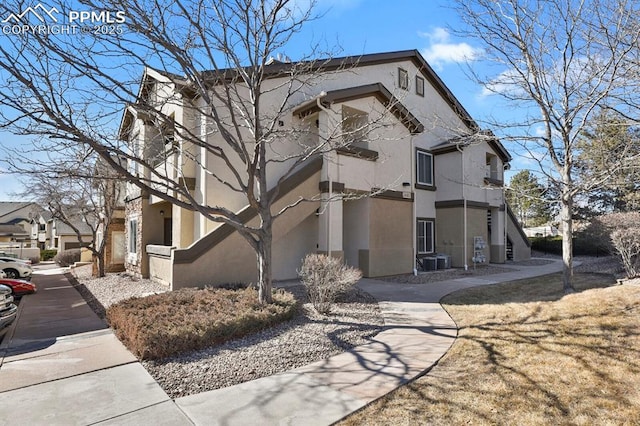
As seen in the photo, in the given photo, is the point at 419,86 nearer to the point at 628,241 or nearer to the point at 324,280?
the point at 628,241

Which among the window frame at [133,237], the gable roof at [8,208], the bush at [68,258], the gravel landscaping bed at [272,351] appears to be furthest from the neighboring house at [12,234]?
the gravel landscaping bed at [272,351]

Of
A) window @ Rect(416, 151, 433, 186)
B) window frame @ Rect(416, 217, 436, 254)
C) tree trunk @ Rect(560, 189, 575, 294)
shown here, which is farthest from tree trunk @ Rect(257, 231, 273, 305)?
window @ Rect(416, 151, 433, 186)

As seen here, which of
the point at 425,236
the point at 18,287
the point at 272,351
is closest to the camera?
the point at 272,351

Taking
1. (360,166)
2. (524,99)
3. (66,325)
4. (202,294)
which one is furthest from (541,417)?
(360,166)

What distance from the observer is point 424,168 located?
19.0 metres

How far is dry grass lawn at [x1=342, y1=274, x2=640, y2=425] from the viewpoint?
4.05 meters

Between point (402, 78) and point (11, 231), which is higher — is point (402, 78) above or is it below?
above

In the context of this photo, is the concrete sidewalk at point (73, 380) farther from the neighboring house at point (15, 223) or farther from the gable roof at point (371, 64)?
the neighboring house at point (15, 223)

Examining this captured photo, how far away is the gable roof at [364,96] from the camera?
13.4 m

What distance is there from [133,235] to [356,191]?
10.8 meters

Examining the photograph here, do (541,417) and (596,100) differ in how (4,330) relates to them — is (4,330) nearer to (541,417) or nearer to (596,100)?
(541,417)

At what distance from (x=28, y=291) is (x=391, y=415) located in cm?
1469

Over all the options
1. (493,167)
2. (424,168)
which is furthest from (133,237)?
(493,167)

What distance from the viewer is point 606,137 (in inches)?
420
